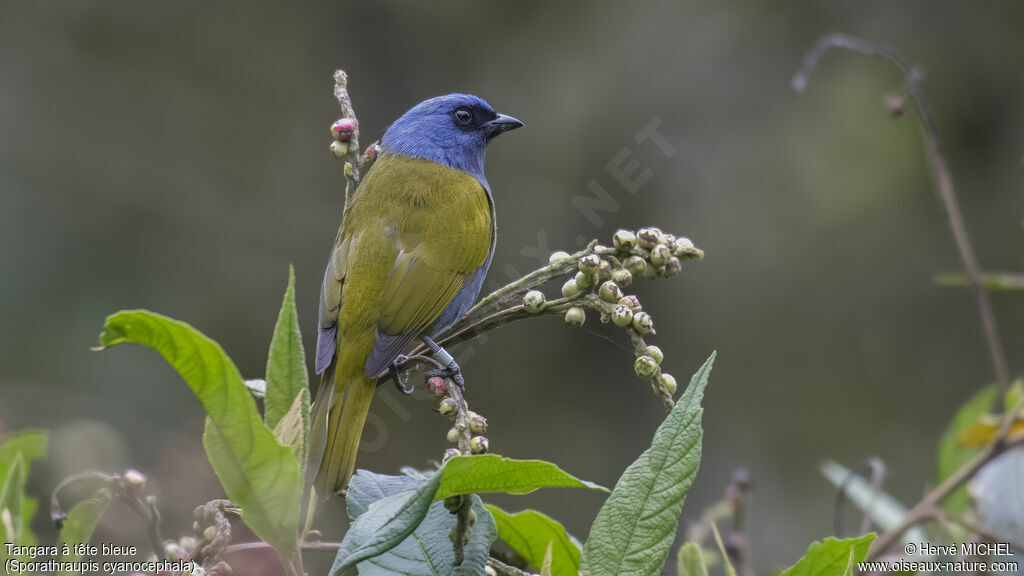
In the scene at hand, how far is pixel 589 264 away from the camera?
1583 millimetres

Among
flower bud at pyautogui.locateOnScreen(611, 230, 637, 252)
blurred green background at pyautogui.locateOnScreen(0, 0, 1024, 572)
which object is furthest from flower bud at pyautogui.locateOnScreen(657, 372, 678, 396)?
blurred green background at pyautogui.locateOnScreen(0, 0, 1024, 572)

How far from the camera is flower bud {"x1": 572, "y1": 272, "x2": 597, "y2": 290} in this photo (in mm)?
1597

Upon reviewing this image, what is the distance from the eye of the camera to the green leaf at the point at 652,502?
1295 mm

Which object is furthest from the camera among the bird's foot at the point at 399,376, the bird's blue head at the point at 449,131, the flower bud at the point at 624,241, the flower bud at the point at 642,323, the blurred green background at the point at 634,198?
the blurred green background at the point at 634,198

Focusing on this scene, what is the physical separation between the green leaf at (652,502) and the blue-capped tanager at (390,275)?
2.91ft

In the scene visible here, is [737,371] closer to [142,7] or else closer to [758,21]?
[758,21]

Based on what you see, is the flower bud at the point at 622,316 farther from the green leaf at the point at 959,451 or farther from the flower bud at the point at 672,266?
the green leaf at the point at 959,451

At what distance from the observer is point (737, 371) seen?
757cm

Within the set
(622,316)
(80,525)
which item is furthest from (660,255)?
(80,525)

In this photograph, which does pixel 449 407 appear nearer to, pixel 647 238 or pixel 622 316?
pixel 622 316

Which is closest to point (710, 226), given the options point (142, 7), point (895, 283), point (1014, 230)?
point (895, 283)

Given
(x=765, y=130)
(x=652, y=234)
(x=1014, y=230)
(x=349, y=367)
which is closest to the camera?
(x=652, y=234)

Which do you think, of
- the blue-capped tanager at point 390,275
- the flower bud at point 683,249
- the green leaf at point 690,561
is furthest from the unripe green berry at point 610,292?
the blue-capped tanager at point 390,275

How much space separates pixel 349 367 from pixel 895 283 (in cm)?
596
